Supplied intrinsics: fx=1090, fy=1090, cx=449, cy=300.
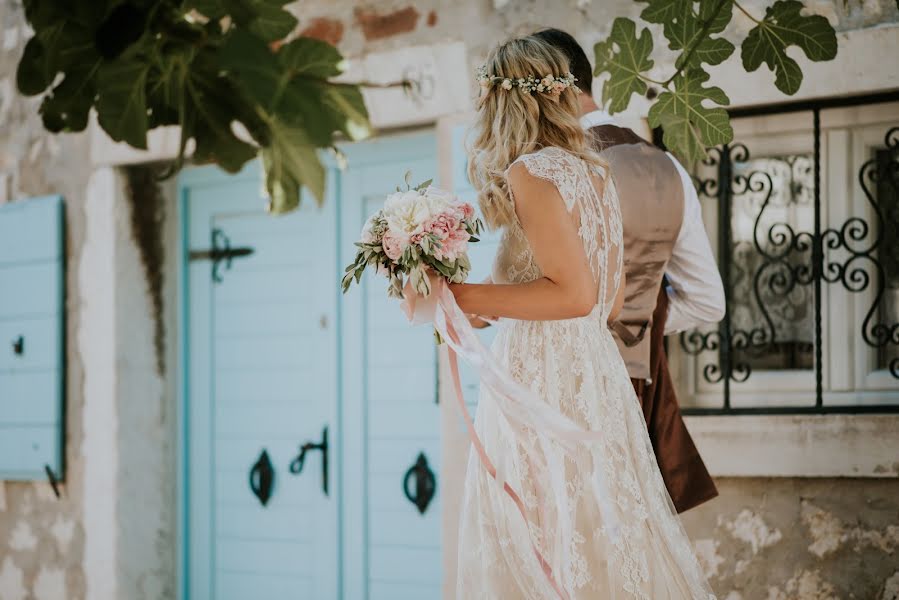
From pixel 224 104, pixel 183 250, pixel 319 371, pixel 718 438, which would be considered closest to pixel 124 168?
pixel 183 250

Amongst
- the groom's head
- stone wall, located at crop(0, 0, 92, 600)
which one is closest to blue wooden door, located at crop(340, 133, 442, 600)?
stone wall, located at crop(0, 0, 92, 600)

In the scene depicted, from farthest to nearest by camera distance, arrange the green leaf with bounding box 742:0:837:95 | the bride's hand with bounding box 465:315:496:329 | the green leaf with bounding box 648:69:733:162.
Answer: the bride's hand with bounding box 465:315:496:329
the green leaf with bounding box 648:69:733:162
the green leaf with bounding box 742:0:837:95

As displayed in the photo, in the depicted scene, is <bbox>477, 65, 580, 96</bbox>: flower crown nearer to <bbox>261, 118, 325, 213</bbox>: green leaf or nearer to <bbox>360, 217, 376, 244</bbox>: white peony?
<bbox>360, 217, 376, 244</bbox>: white peony

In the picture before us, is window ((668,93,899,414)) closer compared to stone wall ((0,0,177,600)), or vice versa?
window ((668,93,899,414))

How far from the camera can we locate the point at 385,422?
476 centimetres

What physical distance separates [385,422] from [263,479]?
72 cm

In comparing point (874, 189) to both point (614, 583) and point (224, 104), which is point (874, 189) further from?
point (224, 104)

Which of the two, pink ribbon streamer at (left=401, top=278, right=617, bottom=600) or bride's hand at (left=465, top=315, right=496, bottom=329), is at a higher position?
bride's hand at (left=465, top=315, right=496, bottom=329)

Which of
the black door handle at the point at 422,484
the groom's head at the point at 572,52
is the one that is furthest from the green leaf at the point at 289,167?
the black door handle at the point at 422,484

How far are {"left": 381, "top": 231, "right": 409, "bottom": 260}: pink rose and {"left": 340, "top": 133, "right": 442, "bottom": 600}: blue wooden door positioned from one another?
2.09 m

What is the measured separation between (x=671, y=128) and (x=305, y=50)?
4.27ft

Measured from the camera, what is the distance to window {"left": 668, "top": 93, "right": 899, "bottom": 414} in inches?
147

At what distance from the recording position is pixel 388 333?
477cm

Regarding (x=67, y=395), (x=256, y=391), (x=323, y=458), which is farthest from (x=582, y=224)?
(x=67, y=395)
